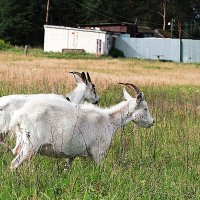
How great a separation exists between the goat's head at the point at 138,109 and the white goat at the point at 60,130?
0.84 m

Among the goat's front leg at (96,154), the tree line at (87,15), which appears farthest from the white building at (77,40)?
the goat's front leg at (96,154)

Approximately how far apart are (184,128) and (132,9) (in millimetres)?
71825

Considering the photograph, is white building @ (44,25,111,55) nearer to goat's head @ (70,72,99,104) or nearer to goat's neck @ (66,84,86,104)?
goat's head @ (70,72,99,104)

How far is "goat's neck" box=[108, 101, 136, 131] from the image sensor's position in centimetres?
745

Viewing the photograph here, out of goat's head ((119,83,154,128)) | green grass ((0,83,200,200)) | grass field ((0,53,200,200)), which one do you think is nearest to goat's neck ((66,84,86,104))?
grass field ((0,53,200,200))

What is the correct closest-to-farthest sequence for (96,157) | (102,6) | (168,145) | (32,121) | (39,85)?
(32,121), (96,157), (168,145), (39,85), (102,6)

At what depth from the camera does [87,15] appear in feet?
244

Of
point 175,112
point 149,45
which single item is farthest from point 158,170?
point 149,45

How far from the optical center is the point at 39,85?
1445 centimetres

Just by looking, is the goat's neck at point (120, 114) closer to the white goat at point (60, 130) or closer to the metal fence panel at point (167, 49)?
the white goat at point (60, 130)

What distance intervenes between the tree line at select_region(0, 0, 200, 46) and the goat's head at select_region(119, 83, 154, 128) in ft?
178

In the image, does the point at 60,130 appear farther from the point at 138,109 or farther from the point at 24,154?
the point at 138,109

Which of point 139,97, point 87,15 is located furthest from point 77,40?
point 139,97

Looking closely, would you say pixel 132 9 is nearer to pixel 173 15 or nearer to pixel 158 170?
pixel 173 15
